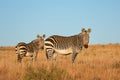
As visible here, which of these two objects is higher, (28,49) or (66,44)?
(66,44)

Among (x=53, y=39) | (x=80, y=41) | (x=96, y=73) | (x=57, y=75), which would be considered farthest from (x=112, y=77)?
(x=53, y=39)

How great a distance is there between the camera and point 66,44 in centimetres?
1611

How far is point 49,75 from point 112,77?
2058mm

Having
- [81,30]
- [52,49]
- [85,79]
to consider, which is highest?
[81,30]

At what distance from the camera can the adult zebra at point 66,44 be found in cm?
1566

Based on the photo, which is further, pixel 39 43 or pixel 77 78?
pixel 39 43

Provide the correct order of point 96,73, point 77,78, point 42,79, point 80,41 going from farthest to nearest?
1. point 80,41
2. point 96,73
3. point 77,78
4. point 42,79

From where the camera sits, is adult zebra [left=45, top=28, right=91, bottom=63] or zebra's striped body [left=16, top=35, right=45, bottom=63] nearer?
adult zebra [left=45, top=28, right=91, bottom=63]

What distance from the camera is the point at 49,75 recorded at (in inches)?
320

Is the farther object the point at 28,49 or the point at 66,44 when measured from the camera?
the point at 28,49

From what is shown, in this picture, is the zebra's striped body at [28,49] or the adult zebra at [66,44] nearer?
the adult zebra at [66,44]

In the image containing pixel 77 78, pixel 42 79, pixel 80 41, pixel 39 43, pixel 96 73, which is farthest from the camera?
pixel 39 43

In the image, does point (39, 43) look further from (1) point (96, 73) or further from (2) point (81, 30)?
(1) point (96, 73)

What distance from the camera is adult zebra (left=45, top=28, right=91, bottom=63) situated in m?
15.7
